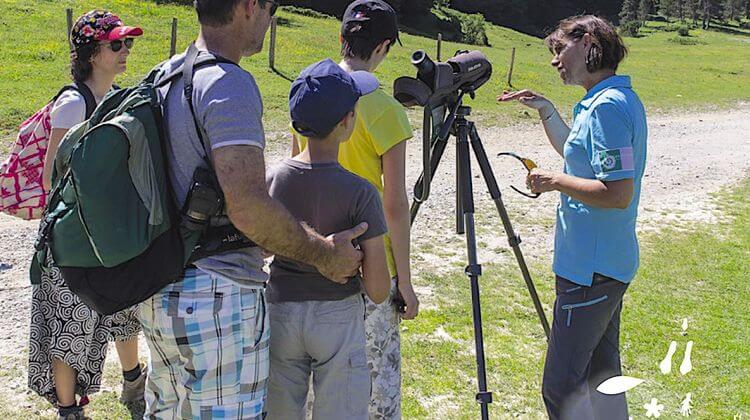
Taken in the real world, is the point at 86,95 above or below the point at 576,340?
above

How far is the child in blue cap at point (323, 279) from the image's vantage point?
83.4 inches

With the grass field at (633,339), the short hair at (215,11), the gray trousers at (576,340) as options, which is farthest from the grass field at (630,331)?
the short hair at (215,11)

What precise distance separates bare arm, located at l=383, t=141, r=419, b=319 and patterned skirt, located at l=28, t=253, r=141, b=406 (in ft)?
4.08

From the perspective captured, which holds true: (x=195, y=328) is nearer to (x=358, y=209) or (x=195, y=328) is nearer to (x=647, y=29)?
(x=358, y=209)

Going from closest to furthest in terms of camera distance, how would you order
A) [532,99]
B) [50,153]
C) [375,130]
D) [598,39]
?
[375,130] → [598,39] → [50,153] → [532,99]

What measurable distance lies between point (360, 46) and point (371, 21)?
10 centimetres

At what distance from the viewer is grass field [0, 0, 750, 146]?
13.0 m

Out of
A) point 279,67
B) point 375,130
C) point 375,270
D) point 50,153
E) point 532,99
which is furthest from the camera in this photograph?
point 279,67

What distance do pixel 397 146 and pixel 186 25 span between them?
2057 centimetres

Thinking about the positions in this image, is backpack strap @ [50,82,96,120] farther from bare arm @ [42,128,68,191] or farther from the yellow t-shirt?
the yellow t-shirt

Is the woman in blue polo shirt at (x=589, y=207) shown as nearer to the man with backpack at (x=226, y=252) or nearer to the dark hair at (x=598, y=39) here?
the dark hair at (x=598, y=39)

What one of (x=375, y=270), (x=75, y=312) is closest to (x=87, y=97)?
(x=75, y=312)

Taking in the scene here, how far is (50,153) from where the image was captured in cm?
301

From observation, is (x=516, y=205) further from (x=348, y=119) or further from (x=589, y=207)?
(x=348, y=119)
